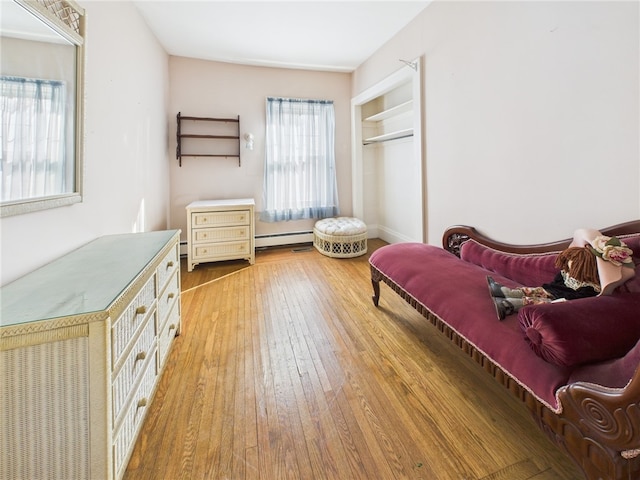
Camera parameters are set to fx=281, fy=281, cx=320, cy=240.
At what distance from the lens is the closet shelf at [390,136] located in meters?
3.45

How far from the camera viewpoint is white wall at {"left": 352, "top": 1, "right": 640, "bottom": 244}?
1.41 metres

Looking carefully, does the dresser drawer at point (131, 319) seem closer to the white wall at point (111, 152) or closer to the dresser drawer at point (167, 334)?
the dresser drawer at point (167, 334)

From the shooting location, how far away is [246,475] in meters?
1.04

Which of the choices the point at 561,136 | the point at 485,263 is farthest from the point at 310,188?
the point at 561,136

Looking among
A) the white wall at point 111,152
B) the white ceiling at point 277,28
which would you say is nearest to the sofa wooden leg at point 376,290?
the white wall at point 111,152

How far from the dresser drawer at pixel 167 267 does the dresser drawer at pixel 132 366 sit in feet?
0.77

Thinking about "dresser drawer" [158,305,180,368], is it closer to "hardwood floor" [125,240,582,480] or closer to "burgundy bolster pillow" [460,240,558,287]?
"hardwood floor" [125,240,582,480]

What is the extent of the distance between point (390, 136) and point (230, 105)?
2.23 metres

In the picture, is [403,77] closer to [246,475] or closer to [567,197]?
[567,197]

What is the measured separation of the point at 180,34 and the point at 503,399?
4.24 metres

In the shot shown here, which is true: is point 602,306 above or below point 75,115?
below

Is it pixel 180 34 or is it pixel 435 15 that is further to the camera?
pixel 180 34

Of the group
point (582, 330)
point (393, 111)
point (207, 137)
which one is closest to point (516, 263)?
point (582, 330)

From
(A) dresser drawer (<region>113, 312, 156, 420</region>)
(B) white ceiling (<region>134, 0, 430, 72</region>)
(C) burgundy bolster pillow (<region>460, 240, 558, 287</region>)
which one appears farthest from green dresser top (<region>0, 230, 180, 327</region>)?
(B) white ceiling (<region>134, 0, 430, 72</region>)
